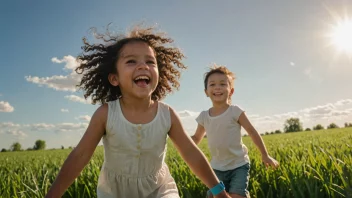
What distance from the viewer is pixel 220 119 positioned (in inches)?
174

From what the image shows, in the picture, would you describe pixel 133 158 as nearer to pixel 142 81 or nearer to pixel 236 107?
pixel 142 81

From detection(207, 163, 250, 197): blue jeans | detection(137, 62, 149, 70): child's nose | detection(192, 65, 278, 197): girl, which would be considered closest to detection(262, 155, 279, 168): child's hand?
detection(192, 65, 278, 197): girl

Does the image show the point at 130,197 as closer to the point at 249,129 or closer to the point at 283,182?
the point at 283,182

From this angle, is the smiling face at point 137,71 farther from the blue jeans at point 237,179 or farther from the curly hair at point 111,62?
the blue jeans at point 237,179

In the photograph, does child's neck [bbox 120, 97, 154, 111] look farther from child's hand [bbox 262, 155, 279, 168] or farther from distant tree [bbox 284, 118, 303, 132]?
distant tree [bbox 284, 118, 303, 132]

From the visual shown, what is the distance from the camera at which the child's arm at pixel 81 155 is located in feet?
7.56

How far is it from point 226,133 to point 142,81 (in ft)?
6.35

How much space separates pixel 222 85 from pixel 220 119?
21.9 inches

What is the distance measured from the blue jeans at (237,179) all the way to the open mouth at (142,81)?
70.2 inches

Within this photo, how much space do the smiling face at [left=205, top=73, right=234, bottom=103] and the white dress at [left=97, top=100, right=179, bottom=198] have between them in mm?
1888

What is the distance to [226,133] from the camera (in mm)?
4336

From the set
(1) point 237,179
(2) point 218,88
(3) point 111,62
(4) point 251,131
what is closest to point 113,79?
(3) point 111,62

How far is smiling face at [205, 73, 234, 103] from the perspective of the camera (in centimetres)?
457

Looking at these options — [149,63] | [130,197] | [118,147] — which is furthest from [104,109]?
[130,197]
